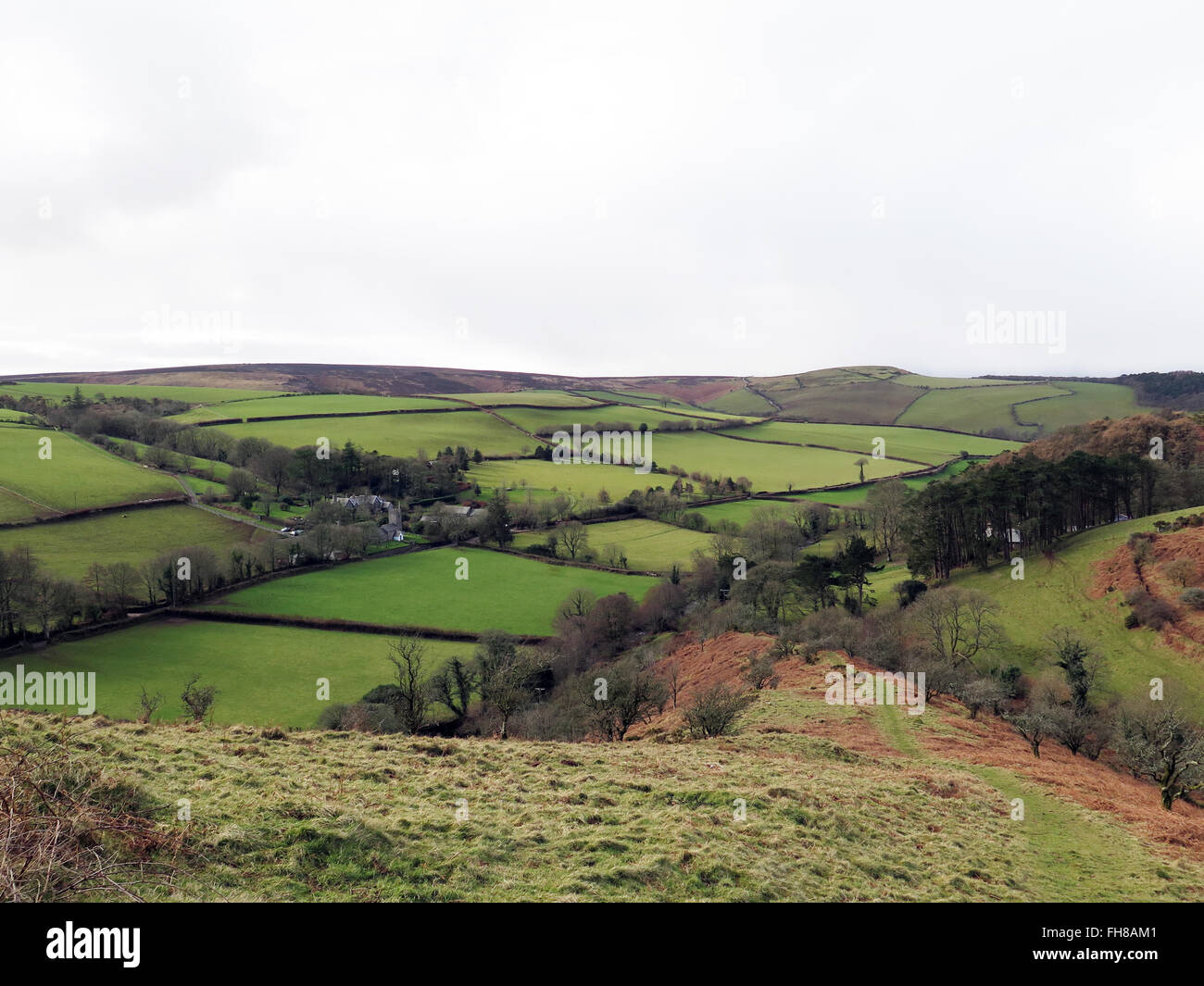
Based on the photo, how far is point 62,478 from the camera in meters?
77.0

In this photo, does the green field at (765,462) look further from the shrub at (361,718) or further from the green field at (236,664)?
the shrub at (361,718)

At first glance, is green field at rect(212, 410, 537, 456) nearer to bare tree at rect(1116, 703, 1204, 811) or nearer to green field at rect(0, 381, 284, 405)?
green field at rect(0, 381, 284, 405)

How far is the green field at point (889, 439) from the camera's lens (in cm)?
13600

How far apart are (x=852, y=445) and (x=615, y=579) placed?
93.1 m

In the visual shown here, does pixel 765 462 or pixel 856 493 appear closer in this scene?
pixel 856 493

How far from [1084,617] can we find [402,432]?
4719 inches

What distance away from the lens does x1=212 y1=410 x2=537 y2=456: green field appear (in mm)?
120938

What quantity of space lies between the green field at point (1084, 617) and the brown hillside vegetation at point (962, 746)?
972 cm

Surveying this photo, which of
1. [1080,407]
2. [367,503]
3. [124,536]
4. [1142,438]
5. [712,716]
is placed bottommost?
[712,716]

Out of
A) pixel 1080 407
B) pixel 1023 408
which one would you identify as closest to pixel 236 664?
pixel 1023 408

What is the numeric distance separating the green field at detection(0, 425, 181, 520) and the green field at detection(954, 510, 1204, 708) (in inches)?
3766

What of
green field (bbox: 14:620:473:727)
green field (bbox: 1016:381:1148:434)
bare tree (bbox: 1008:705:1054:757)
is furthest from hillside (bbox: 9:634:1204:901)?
green field (bbox: 1016:381:1148:434)

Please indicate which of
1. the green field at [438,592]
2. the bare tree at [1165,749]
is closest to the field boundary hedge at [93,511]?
the green field at [438,592]

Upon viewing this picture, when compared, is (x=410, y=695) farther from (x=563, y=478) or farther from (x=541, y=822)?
(x=563, y=478)
